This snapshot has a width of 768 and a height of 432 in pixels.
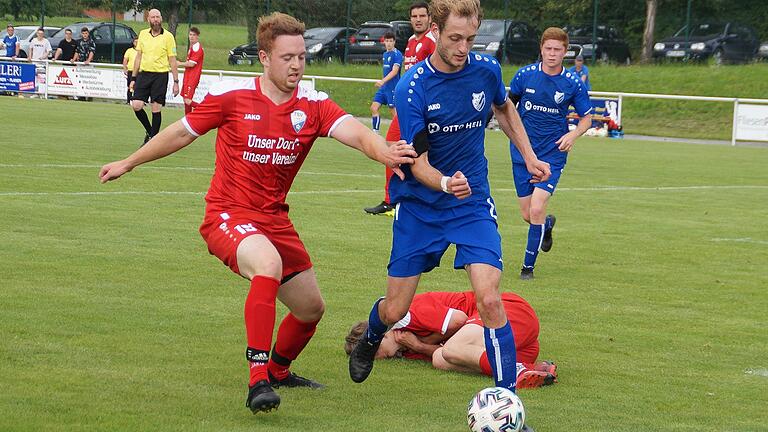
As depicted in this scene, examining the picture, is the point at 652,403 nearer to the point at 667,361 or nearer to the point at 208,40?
the point at 667,361

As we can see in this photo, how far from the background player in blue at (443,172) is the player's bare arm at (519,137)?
13 cm

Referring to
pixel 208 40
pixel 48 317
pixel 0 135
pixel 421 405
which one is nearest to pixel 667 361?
pixel 421 405

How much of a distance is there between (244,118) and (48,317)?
236cm

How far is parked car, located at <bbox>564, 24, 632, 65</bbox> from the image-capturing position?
138 feet

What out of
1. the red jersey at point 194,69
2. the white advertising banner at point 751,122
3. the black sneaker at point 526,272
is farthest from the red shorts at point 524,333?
the white advertising banner at point 751,122

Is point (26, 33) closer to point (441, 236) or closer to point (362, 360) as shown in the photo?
point (362, 360)

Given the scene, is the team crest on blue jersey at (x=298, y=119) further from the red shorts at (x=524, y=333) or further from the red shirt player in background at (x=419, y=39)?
the red shirt player in background at (x=419, y=39)

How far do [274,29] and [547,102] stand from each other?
5.80 metres

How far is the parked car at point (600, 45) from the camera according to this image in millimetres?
42156

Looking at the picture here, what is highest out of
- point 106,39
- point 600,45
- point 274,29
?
point 274,29

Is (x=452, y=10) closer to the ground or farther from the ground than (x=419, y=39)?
farther from the ground

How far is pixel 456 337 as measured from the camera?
269 inches

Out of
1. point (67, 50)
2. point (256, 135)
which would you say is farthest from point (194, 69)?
point (256, 135)

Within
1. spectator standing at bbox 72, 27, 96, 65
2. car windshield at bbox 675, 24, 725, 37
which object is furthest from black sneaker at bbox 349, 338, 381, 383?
car windshield at bbox 675, 24, 725, 37
